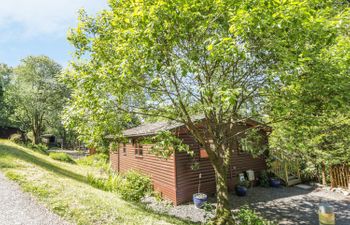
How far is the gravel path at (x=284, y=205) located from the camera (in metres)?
7.40

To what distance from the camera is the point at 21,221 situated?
4371 millimetres

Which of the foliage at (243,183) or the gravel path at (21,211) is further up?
the gravel path at (21,211)

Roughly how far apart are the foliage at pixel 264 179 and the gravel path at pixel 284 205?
1.98ft

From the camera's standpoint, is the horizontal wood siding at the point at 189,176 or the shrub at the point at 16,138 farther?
Result: the shrub at the point at 16,138

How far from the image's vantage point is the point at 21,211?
4785 mm

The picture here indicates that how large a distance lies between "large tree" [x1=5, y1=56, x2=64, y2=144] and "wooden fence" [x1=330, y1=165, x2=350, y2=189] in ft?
92.7

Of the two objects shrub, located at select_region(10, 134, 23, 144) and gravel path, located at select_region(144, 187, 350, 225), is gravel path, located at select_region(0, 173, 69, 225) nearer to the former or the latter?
gravel path, located at select_region(144, 187, 350, 225)

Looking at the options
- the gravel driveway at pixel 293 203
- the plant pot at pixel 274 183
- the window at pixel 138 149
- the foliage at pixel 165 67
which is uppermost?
the foliage at pixel 165 67

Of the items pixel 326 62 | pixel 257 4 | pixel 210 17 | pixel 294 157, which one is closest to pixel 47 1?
pixel 210 17

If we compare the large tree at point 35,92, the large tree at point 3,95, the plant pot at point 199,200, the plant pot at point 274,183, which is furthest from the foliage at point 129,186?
the large tree at point 3,95

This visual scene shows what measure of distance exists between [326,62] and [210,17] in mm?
2626

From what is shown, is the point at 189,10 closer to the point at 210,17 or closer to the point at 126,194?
the point at 210,17

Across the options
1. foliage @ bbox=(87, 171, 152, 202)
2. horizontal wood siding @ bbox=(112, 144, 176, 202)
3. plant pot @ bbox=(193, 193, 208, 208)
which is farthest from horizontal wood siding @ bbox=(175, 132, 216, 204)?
foliage @ bbox=(87, 171, 152, 202)

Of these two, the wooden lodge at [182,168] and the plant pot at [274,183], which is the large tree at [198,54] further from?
the plant pot at [274,183]
